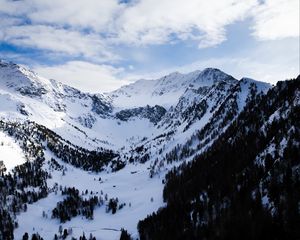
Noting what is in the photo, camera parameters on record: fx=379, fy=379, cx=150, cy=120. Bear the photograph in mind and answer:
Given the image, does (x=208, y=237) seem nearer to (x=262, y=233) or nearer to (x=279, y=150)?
(x=262, y=233)

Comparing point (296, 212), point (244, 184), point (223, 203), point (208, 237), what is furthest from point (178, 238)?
point (296, 212)

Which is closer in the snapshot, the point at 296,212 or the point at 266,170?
the point at 296,212

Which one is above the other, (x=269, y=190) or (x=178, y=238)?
(x=269, y=190)

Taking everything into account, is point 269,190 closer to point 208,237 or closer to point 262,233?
point 262,233

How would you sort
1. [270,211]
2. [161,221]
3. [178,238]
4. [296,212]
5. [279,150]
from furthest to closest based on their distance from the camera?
[161,221] < [279,150] < [178,238] < [270,211] < [296,212]

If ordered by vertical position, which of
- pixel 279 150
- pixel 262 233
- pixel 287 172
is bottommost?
pixel 262 233

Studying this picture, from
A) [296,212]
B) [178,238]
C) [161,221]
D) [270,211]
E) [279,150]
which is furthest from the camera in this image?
[161,221]

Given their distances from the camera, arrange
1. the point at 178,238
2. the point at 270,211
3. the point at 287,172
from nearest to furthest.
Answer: the point at 270,211 < the point at 287,172 < the point at 178,238

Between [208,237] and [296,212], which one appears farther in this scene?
[208,237]

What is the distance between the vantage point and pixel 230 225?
153 m

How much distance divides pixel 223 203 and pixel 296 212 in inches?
1913

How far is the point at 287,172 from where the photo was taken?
15762 cm

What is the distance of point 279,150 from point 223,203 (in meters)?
36.7

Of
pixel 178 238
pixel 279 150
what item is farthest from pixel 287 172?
pixel 178 238
